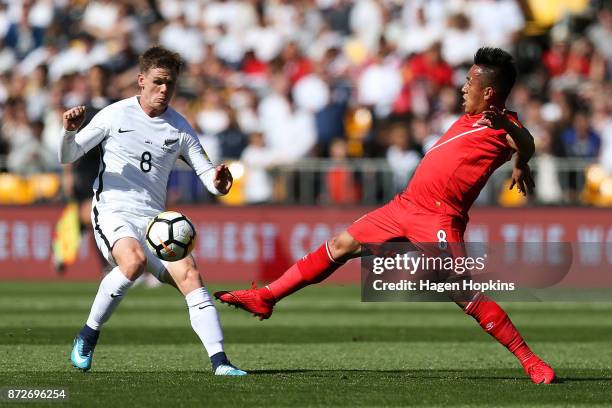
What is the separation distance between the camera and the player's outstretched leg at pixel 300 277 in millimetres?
9047

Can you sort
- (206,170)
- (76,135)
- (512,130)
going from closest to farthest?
(512,130), (76,135), (206,170)

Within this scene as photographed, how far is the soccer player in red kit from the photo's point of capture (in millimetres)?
8797

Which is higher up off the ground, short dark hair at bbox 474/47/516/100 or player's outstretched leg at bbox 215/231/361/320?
short dark hair at bbox 474/47/516/100

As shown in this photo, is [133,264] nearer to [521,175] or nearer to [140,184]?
[140,184]

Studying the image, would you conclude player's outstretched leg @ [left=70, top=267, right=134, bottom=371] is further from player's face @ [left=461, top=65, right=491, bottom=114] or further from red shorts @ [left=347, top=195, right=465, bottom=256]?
player's face @ [left=461, top=65, right=491, bottom=114]

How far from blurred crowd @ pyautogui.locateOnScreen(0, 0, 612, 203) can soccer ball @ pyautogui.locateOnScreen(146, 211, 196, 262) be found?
9.70 m

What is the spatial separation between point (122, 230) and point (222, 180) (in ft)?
2.55

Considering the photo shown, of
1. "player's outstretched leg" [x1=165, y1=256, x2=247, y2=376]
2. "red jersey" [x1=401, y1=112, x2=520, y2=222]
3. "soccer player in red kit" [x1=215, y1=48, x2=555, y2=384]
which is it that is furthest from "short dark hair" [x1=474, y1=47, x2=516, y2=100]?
"player's outstretched leg" [x1=165, y1=256, x2=247, y2=376]

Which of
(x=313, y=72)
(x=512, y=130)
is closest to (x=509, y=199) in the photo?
(x=313, y=72)

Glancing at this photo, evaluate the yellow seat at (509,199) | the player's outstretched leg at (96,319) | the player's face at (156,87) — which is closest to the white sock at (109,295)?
the player's outstretched leg at (96,319)

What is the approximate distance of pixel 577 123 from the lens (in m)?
20.5

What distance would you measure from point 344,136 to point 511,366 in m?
11.0

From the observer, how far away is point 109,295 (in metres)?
9.13

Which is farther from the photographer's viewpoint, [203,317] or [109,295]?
[109,295]
